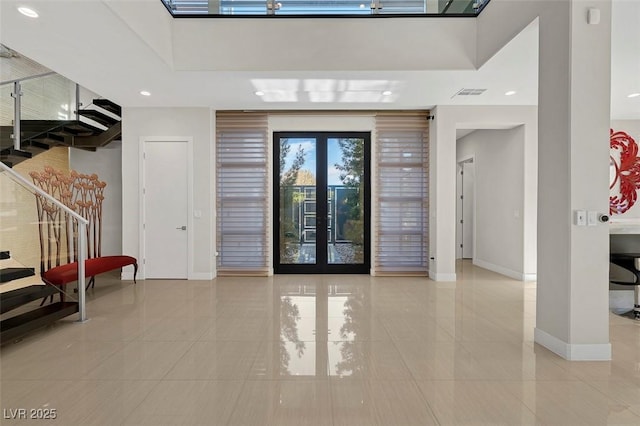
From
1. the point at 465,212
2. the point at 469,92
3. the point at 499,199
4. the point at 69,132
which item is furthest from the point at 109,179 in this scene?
the point at 465,212

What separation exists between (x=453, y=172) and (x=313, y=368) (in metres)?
4.60

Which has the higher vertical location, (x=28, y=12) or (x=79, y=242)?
(x=28, y=12)

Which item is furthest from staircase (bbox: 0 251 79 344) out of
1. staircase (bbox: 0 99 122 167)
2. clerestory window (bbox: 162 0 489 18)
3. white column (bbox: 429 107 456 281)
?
white column (bbox: 429 107 456 281)

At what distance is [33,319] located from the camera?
3.56 metres

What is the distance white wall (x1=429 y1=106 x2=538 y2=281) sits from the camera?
621cm

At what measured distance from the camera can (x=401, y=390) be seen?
2482 mm

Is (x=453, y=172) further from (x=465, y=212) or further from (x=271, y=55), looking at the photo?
(x=271, y=55)

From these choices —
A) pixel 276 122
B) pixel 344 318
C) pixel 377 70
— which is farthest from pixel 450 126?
pixel 344 318

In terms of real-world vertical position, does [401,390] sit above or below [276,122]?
below

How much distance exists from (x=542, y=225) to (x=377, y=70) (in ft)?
8.85

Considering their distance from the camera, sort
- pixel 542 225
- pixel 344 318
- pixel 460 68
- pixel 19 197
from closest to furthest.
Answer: pixel 542 225
pixel 19 197
pixel 344 318
pixel 460 68

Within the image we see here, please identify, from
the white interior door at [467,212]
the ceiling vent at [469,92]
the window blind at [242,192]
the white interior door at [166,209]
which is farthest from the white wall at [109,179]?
the white interior door at [467,212]

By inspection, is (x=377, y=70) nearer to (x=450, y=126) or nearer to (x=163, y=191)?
(x=450, y=126)

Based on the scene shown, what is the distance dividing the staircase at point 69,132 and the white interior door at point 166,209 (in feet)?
4.03
